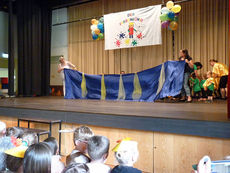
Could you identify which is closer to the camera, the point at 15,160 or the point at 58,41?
the point at 15,160

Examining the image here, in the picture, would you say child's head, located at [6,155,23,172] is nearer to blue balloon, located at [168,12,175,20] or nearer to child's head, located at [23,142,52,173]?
child's head, located at [23,142,52,173]

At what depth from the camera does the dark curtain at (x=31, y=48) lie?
29.0ft

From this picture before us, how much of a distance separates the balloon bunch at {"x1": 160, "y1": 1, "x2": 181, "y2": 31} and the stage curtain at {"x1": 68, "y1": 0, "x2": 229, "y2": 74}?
4.55 ft

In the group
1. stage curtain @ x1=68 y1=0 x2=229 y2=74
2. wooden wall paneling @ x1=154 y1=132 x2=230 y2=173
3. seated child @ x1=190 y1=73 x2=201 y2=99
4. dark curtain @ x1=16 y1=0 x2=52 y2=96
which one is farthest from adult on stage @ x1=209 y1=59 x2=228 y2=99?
dark curtain @ x1=16 y1=0 x2=52 y2=96

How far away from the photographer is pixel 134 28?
7.16m

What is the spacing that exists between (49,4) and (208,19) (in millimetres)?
5611

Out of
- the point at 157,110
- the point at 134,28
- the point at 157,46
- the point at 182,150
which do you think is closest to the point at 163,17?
the point at 134,28

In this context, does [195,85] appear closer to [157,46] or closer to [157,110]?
[157,46]

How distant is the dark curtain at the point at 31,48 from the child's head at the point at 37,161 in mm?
7979

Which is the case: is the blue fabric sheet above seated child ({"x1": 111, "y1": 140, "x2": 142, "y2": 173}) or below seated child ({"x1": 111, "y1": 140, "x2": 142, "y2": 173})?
above

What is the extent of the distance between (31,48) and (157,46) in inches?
172

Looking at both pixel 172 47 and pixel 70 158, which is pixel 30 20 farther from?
pixel 70 158

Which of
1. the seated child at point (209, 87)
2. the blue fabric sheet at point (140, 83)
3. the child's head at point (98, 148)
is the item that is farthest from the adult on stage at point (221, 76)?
the child's head at point (98, 148)

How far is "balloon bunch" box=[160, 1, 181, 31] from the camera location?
6.29 meters
